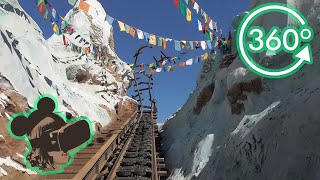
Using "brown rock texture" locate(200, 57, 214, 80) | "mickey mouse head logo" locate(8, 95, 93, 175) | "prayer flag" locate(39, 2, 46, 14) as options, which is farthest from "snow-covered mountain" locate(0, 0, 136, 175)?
"brown rock texture" locate(200, 57, 214, 80)

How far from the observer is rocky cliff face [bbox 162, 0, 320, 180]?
595cm

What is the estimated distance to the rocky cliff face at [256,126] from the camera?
234 inches

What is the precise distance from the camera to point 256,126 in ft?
26.9

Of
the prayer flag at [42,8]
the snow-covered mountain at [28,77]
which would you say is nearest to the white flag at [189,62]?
the snow-covered mountain at [28,77]

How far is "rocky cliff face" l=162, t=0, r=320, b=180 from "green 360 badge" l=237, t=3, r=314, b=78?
27 centimetres

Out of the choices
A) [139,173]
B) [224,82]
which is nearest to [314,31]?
[224,82]

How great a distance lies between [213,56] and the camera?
23.1 m

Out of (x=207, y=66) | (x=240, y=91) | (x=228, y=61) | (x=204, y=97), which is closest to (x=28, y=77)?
(x=240, y=91)

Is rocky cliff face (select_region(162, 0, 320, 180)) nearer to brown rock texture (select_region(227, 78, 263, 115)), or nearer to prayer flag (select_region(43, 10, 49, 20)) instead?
brown rock texture (select_region(227, 78, 263, 115))

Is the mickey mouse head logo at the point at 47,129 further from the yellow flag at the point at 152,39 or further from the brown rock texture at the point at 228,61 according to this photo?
the yellow flag at the point at 152,39

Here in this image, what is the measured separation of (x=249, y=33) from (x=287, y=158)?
38.3 ft

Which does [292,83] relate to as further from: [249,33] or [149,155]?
[249,33]

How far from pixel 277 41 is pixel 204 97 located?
488 centimetres

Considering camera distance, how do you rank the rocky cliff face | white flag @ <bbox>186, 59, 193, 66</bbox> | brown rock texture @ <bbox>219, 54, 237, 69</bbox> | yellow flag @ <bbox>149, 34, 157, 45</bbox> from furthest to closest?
1. white flag @ <bbox>186, 59, 193, 66</bbox>
2. yellow flag @ <bbox>149, 34, 157, 45</bbox>
3. brown rock texture @ <bbox>219, 54, 237, 69</bbox>
4. the rocky cliff face
